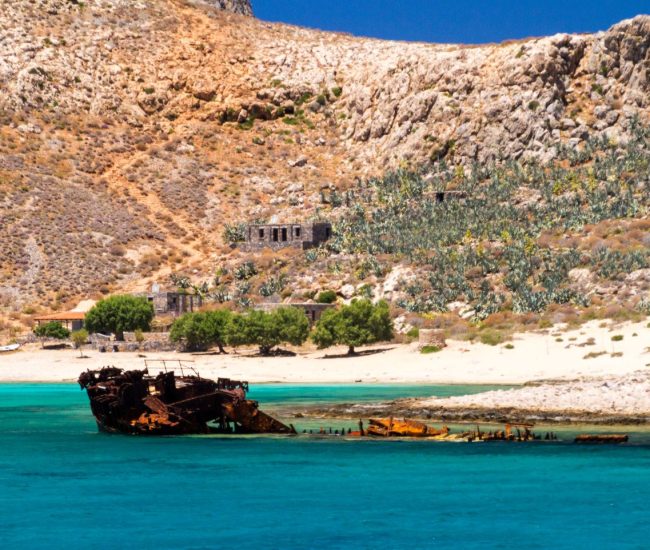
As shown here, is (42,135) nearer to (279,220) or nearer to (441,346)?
(279,220)

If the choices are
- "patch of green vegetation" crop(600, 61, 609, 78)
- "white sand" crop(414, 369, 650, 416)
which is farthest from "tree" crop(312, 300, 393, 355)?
"patch of green vegetation" crop(600, 61, 609, 78)

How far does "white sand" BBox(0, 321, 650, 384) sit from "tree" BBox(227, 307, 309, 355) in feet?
4.74

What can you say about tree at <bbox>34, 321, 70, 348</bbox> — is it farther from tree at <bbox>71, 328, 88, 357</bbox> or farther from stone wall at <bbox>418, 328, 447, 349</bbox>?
stone wall at <bbox>418, 328, 447, 349</bbox>

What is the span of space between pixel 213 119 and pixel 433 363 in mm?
71482

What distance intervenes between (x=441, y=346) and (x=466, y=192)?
34123 millimetres

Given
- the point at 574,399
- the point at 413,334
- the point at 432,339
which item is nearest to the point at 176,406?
the point at 574,399

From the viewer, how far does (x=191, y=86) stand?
142000 mm

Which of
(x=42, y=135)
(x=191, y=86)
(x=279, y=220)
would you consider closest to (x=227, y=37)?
(x=191, y=86)

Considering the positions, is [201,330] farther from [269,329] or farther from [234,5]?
[234,5]

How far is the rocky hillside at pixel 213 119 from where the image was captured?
11569cm

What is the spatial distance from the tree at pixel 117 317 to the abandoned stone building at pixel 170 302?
19.0 ft

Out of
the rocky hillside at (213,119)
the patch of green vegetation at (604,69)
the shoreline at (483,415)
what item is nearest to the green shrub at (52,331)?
the rocky hillside at (213,119)

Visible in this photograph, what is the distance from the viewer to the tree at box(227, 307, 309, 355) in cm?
8388

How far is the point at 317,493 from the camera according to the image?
34.9m
